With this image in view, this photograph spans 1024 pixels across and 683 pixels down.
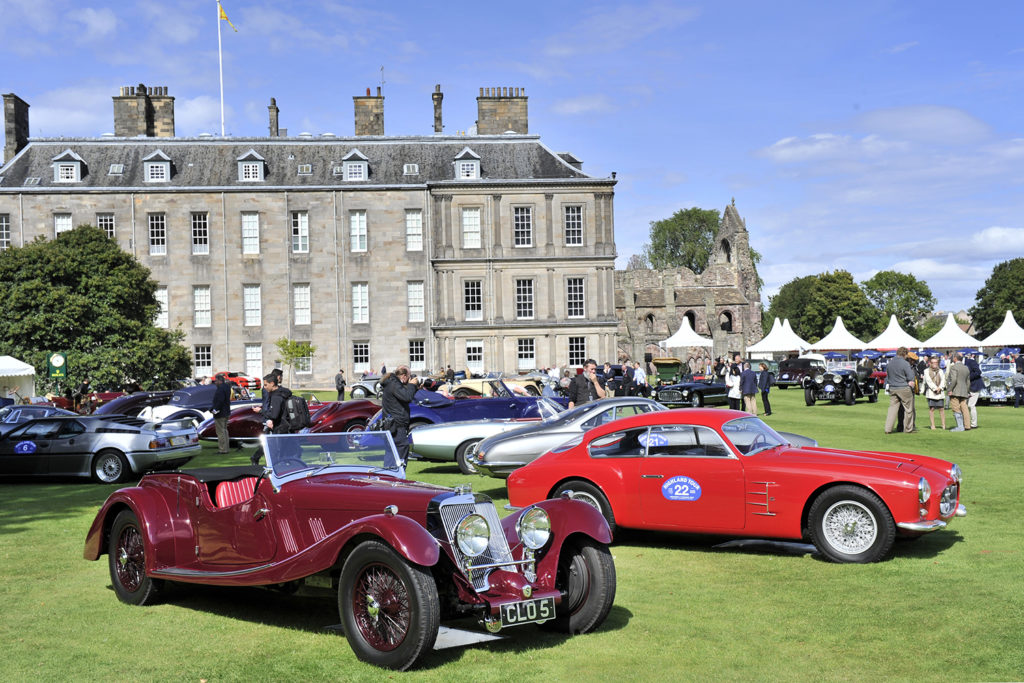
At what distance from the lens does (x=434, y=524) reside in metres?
6.95

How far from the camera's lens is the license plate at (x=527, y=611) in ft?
21.7

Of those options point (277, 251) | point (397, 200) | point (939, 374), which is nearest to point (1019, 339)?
point (939, 374)

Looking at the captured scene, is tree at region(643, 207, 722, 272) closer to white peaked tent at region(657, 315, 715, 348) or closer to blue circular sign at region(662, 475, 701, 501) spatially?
white peaked tent at region(657, 315, 715, 348)

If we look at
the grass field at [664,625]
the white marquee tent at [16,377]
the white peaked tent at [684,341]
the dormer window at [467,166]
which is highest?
the dormer window at [467,166]

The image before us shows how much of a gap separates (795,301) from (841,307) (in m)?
16.8

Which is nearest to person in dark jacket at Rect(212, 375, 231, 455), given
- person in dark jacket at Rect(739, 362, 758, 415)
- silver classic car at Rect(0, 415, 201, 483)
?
silver classic car at Rect(0, 415, 201, 483)

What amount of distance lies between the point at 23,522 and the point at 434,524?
8.97 metres

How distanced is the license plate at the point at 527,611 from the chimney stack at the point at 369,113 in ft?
187

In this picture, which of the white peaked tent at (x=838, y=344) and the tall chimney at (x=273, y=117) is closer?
the white peaked tent at (x=838, y=344)

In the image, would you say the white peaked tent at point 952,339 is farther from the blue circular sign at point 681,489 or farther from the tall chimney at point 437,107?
the blue circular sign at point 681,489

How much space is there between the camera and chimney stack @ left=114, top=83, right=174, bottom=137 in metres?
59.6

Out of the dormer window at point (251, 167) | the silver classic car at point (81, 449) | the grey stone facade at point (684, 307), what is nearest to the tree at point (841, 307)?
the grey stone facade at point (684, 307)

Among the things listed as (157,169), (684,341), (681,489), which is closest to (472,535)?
(681,489)

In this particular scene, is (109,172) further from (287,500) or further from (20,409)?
(287,500)
